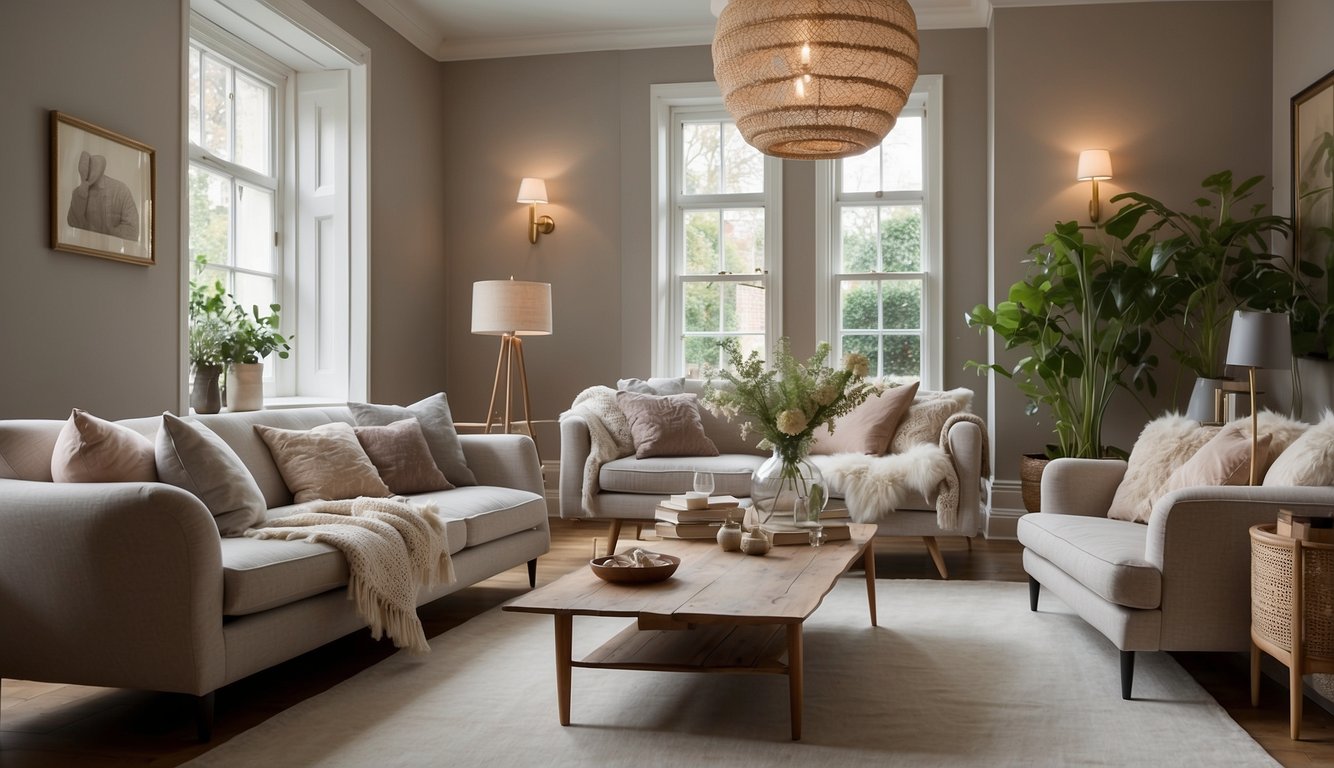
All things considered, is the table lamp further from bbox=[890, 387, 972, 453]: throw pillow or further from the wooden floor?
bbox=[890, 387, 972, 453]: throw pillow

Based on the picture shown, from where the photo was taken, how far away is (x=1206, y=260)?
15.7 feet

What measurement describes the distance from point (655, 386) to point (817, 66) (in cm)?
283

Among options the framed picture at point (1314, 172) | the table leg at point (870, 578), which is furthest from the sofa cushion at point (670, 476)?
the framed picture at point (1314, 172)

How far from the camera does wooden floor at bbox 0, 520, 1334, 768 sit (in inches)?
93.1

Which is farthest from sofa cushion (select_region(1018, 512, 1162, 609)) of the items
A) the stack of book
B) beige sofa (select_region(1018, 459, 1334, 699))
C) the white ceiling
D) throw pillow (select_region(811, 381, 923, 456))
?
the white ceiling

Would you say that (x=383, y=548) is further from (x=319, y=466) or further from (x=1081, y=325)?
(x=1081, y=325)

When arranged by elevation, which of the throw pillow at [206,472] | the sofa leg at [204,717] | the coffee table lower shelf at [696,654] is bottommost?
the sofa leg at [204,717]

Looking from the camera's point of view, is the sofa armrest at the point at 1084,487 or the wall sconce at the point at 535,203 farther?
the wall sconce at the point at 535,203

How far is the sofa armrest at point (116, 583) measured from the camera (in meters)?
2.37

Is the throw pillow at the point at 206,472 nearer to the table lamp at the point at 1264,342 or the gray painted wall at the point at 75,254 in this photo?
the gray painted wall at the point at 75,254

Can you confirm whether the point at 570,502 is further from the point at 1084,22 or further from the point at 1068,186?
the point at 1084,22

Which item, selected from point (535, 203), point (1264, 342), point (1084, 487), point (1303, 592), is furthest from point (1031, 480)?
point (535, 203)

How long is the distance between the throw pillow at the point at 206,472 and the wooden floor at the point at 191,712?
47 centimetres

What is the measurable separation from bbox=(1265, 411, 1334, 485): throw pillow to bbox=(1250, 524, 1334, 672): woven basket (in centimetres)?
33
